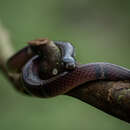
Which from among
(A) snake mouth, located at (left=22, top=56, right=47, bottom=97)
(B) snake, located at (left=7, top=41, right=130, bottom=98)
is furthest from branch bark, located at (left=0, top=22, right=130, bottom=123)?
(A) snake mouth, located at (left=22, top=56, right=47, bottom=97)

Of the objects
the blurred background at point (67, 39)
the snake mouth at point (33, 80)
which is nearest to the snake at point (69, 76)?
the snake mouth at point (33, 80)

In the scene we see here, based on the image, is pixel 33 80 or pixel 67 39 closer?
pixel 33 80

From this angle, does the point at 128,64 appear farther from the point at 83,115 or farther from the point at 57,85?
the point at 57,85

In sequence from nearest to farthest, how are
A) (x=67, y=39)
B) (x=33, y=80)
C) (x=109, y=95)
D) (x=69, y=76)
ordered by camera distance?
1. (x=109, y=95)
2. (x=69, y=76)
3. (x=33, y=80)
4. (x=67, y=39)

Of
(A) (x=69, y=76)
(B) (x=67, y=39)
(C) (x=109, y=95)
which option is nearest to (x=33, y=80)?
(A) (x=69, y=76)

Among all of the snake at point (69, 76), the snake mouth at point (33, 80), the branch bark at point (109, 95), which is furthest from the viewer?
the snake mouth at point (33, 80)

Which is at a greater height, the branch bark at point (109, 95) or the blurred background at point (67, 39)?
the branch bark at point (109, 95)

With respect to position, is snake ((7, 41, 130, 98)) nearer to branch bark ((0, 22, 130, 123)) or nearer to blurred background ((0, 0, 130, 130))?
branch bark ((0, 22, 130, 123))

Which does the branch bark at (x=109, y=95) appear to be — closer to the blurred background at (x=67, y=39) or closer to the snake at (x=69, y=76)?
the snake at (x=69, y=76)

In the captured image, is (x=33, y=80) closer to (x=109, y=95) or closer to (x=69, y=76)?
(x=69, y=76)
